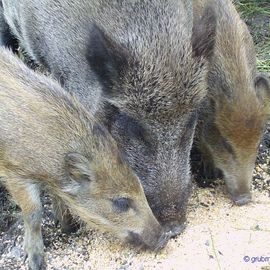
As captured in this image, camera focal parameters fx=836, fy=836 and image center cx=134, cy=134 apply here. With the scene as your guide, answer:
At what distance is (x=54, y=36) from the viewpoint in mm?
5102

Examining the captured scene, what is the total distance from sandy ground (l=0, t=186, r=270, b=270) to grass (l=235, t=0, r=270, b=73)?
1.93 metres

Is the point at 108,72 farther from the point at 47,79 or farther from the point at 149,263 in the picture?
the point at 149,263

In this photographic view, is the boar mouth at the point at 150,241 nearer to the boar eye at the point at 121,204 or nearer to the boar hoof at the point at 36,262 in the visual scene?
the boar eye at the point at 121,204

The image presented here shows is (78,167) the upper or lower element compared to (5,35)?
upper

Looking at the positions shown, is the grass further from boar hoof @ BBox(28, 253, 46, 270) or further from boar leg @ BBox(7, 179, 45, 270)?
boar hoof @ BBox(28, 253, 46, 270)

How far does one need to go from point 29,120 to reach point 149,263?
1.02m

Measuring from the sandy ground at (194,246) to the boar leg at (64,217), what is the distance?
0.05 meters

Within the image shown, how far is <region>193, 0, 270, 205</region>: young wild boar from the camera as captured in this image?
495 centimetres

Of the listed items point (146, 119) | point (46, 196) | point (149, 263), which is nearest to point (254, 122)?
point (146, 119)

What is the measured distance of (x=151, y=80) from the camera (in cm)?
446

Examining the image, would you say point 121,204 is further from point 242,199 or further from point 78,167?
point 242,199

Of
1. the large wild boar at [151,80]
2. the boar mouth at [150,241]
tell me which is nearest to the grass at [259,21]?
the large wild boar at [151,80]

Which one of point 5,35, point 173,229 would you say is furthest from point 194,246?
point 5,35

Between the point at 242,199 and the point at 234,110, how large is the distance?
0.54 metres
